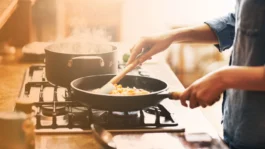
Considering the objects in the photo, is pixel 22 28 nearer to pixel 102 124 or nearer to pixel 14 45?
pixel 14 45

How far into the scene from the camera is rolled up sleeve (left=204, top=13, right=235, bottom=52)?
1635 mm

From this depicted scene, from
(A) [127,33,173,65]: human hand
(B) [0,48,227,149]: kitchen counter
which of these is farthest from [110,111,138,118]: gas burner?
(A) [127,33,173,65]: human hand

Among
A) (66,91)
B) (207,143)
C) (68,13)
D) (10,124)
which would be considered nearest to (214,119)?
(68,13)

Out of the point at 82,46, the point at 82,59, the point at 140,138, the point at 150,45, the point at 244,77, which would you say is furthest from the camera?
the point at 82,46

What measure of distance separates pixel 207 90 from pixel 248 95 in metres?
0.18

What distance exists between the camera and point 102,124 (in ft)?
4.56

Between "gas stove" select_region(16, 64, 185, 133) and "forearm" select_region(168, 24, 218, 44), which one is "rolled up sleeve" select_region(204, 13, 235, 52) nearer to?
"forearm" select_region(168, 24, 218, 44)

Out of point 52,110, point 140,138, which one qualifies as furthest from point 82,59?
point 140,138

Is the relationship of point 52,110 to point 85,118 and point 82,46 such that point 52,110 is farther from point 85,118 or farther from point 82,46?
point 82,46

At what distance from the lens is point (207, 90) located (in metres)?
1.23

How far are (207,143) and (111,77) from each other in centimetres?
47

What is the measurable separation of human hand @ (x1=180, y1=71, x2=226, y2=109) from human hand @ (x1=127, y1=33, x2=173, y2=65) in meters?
0.41

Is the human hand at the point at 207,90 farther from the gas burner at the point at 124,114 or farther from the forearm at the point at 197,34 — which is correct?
the forearm at the point at 197,34

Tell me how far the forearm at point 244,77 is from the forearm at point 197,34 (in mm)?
484
